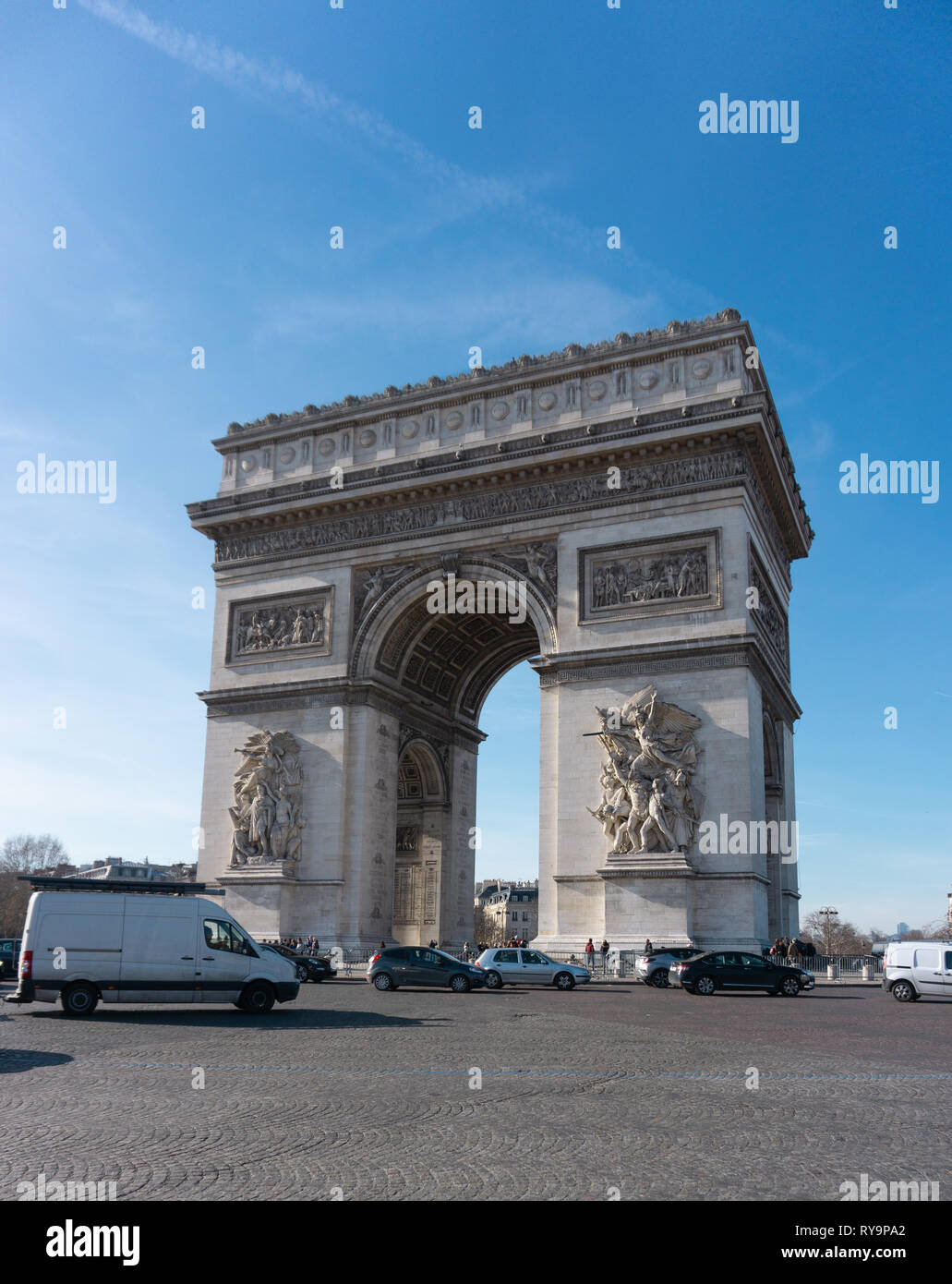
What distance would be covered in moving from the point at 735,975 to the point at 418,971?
7179mm

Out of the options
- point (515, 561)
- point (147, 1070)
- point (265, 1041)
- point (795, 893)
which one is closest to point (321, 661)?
point (515, 561)

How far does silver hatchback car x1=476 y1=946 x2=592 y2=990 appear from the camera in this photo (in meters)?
26.5

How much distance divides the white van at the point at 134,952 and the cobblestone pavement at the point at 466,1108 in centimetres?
96

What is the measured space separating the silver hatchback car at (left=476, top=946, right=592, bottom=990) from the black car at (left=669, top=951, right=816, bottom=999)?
2.85 m

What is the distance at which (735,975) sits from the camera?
24.8 metres

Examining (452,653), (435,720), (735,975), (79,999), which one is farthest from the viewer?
(452,653)

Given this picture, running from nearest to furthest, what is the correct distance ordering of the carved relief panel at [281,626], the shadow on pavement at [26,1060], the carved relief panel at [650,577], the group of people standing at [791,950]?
the shadow on pavement at [26,1060] < the group of people standing at [791,950] < the carved relief panel at [650,577] < the carved relief panel at [281,626]

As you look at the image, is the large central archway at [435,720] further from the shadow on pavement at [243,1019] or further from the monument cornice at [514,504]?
the shadow on pavement at [243,1019]

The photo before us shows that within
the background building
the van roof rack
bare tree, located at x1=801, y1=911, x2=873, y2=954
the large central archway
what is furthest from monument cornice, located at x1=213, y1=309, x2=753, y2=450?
bare tree, located at x1=801, y1=911, x2=873, y2=954

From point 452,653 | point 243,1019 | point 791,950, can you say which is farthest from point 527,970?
point 452,653

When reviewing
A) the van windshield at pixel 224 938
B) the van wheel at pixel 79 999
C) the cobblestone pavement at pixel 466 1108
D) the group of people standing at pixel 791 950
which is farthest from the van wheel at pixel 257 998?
the group of people standing at pixel 791 950

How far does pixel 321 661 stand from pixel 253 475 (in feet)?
25.2

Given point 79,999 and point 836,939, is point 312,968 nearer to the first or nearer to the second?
point 79,999

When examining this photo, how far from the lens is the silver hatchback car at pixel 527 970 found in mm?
26500
